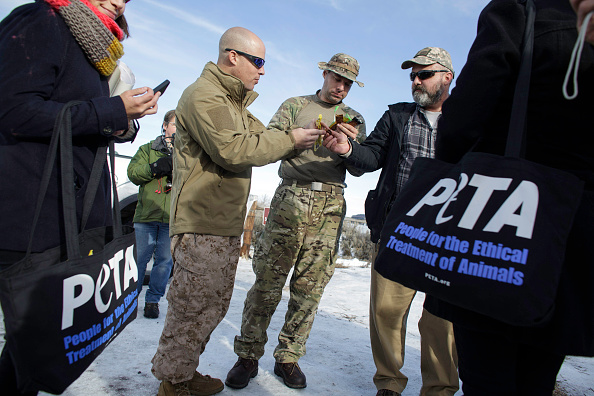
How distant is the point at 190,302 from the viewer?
7.52 ft

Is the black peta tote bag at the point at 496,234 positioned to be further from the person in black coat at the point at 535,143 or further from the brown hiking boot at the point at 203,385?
the brown hiking boot at the point at 203,385

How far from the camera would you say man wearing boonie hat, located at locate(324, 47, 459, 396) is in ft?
9.12

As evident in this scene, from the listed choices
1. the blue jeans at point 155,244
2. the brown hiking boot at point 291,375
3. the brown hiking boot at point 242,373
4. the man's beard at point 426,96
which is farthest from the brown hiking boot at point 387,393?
the blue jeans at point 155,244

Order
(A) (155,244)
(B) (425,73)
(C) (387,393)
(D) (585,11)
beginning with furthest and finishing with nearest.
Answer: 1. (A) (155,244)
2. (B) (425,73)
3. (C) (387,393)
4. (D) (585,11)

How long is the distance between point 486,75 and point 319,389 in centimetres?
234

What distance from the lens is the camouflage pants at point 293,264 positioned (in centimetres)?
299

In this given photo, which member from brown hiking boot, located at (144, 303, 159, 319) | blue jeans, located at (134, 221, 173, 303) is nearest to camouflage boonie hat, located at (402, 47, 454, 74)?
blue jeans, located at (134, 221, 173, 303)

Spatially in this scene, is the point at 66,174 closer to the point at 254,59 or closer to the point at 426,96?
the point at 254,59

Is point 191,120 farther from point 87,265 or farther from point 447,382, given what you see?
point 447,382

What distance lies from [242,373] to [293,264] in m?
0.86

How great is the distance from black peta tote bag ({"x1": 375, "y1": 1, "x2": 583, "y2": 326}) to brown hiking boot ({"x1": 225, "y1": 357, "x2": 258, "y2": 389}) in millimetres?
1855

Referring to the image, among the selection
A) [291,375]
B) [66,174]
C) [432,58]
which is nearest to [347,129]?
[432,58]

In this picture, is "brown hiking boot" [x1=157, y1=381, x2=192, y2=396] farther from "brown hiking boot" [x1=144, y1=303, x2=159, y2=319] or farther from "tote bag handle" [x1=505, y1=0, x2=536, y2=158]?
"tote bag handle" [x1=505, y1=0, x2=536, y2=158]

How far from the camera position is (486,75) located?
1.31 m
